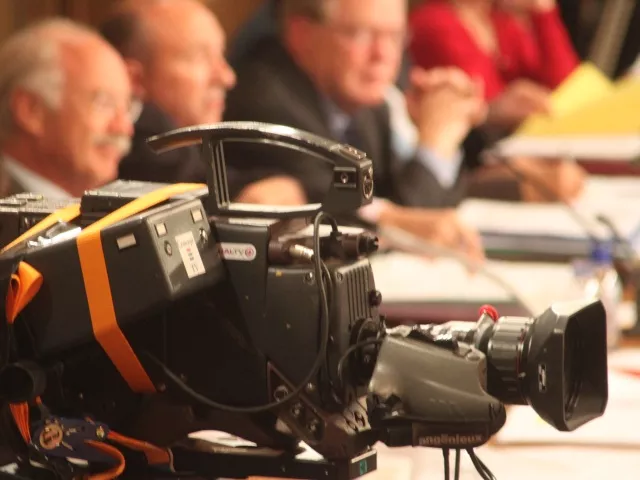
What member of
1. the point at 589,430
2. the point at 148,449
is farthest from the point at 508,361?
the point at 589,430

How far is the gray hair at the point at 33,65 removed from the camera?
1778 millimetres

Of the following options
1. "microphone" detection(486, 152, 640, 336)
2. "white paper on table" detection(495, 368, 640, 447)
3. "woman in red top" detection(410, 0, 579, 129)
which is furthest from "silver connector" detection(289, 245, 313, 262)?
"woman in red top" detection(410, 0, 579, 129)

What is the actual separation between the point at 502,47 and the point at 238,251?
2.14m

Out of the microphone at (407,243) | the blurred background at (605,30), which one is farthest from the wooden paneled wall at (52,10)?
the blurred background at (605,30)

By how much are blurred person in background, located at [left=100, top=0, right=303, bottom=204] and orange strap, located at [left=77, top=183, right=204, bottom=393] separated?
25.5 inches

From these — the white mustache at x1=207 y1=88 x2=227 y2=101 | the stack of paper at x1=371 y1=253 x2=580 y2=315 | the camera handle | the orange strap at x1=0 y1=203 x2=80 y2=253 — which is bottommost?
the stack of paper at x1=371 y1=253 x2=580 y2=315

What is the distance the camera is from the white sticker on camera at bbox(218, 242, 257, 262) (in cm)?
115

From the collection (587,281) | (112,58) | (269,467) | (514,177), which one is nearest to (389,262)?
(587,281)

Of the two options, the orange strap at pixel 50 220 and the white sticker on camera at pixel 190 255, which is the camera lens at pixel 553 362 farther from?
the orange strap at pixel 50 220

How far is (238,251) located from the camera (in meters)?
1.16

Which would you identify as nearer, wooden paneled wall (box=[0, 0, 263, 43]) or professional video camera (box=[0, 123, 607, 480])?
professional video camera (box=[0, 123, 607, 480])

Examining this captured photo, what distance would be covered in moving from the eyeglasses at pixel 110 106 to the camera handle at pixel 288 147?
2.18 feet

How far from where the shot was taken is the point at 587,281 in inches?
87.5

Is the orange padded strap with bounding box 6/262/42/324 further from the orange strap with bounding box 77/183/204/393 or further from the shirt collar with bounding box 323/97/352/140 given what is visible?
the shirt collar with bounding box 323/97/352/140
